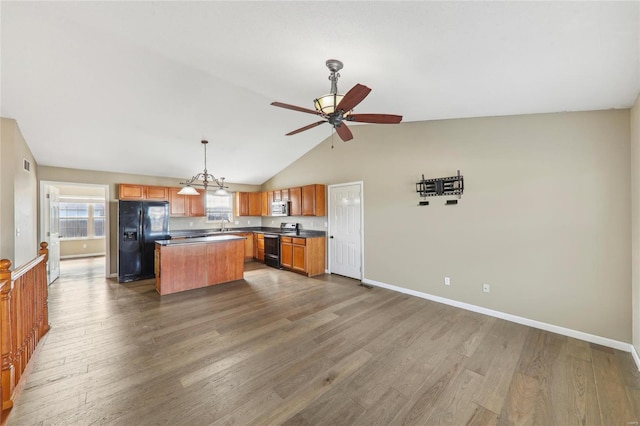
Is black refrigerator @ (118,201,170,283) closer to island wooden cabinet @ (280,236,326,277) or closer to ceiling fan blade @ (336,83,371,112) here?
island wooden cabinet @ (280,236,326,277)

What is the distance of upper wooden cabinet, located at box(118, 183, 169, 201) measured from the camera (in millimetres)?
5582

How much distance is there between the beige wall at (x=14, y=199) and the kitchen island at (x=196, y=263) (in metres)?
1.67

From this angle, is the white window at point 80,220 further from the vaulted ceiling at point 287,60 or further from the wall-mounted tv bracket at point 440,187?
the wall-mounted tv bracket at point 440,187

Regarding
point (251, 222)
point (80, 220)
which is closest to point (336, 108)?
point (251, 222)

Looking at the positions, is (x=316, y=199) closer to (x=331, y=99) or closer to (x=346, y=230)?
(x=346, y=230)

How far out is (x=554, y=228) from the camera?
303cm

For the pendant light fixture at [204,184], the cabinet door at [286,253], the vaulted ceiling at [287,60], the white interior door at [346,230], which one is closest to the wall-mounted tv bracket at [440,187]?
the vaulted ceiling at [287,60]

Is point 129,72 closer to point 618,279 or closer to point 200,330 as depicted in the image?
point 200,330

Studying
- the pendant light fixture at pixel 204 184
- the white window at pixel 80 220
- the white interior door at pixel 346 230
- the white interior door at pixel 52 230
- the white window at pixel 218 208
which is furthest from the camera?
the white window at pixel 80 220

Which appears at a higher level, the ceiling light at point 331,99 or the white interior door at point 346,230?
the ceiling light at point 331,99

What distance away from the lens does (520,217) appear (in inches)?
128

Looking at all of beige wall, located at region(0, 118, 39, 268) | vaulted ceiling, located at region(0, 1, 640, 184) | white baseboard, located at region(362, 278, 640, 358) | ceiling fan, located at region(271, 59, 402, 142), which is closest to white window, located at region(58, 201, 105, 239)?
beige wall, located at region(0, 118, 39, 268)

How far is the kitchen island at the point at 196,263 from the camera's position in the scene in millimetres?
4383

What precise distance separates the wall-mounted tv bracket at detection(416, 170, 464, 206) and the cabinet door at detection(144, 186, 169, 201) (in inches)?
227
